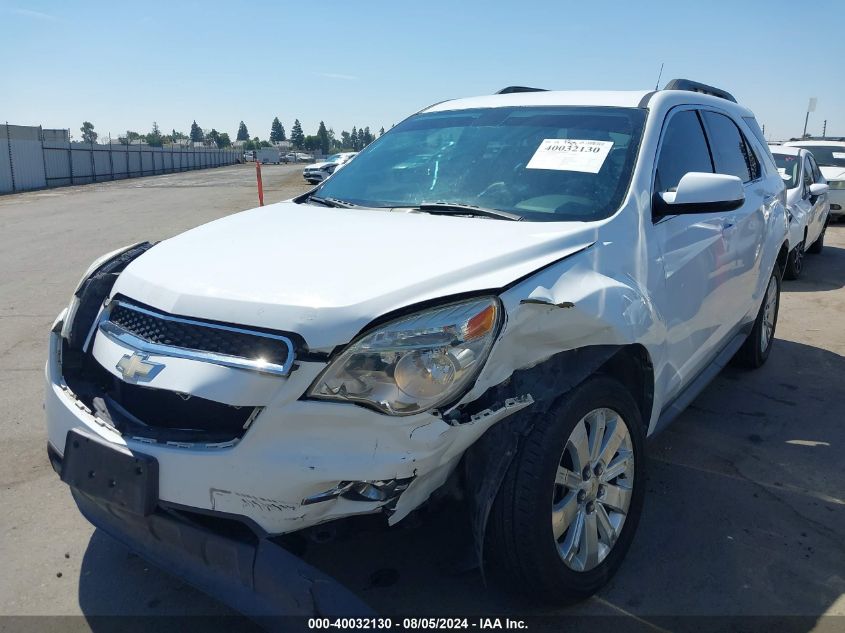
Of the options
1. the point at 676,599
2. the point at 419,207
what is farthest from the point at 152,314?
the point at 676,599

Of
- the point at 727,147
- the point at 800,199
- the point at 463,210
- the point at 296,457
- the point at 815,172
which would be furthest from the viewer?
the point at 815,172

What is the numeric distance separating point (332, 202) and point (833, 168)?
46.1ft

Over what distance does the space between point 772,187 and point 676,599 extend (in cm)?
330

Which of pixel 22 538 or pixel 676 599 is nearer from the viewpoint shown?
pixel 676 599

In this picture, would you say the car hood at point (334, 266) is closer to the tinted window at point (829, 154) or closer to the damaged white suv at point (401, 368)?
the damaged white suv at point (401, 368)

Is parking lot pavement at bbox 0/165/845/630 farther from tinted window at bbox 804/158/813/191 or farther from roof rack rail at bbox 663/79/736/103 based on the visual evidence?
tinted window at bbox 804/158/813/191

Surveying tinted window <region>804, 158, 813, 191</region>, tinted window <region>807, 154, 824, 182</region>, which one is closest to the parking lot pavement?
tinted window <region>804, 158, 813, 191</region>

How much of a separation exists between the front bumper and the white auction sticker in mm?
1570

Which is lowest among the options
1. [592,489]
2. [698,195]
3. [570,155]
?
[592,489]

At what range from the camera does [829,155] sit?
14.9 metres

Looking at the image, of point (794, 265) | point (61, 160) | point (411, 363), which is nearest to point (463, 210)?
point (411, 363)

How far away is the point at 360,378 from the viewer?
203 centimetres

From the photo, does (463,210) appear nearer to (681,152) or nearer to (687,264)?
(687,264)

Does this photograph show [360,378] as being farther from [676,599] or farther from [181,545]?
[676,599]
